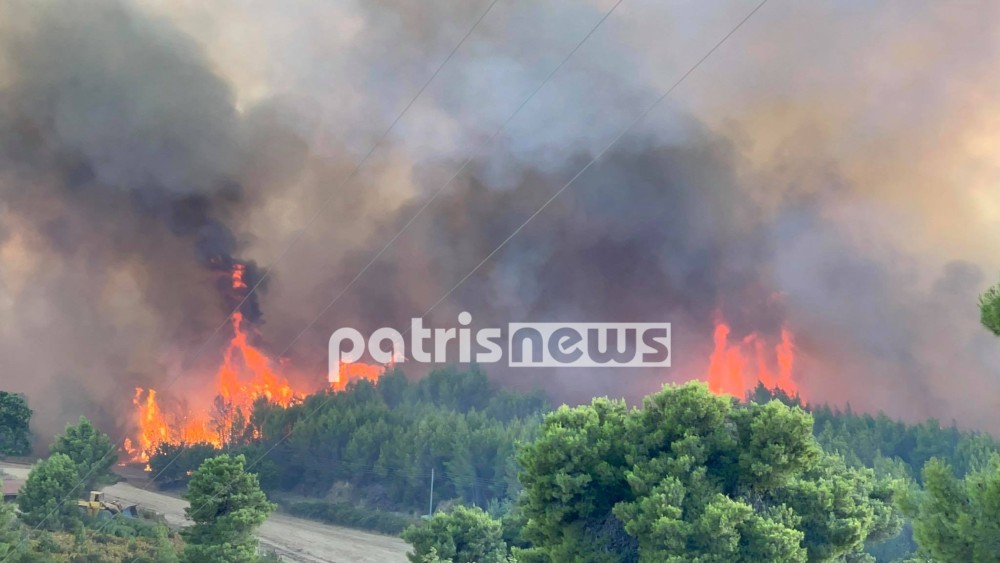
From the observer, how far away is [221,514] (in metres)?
32.3

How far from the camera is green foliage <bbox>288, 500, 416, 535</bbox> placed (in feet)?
192

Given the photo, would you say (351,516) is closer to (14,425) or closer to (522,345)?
(522,345)

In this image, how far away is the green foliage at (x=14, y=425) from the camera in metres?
77.6

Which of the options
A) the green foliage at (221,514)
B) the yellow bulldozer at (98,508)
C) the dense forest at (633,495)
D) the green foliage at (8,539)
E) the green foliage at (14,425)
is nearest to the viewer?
the dense forest at (633,495)

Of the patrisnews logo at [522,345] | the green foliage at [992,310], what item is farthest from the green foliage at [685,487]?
the patrisnews logo at [522,345]

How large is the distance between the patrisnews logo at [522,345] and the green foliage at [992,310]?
6130 centimetres

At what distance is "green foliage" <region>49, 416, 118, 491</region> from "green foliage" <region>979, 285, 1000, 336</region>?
169 feet

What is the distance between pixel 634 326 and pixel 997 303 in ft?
220

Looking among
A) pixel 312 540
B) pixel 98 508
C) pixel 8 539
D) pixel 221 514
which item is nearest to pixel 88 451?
pixel 98 508

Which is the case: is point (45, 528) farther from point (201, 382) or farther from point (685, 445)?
point (201, 382)

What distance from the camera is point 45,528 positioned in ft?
146

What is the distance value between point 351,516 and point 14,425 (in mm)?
40883

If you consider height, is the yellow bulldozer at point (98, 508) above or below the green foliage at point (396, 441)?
below

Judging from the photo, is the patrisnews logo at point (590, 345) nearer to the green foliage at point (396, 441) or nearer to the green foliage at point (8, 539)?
the green foliage at point (396, 441)
